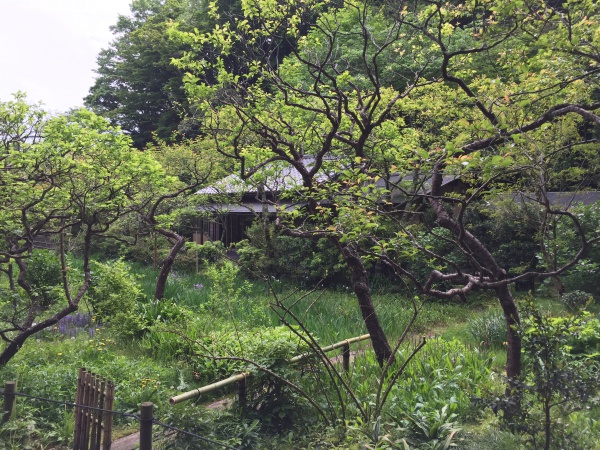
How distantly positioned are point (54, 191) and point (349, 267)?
366cm

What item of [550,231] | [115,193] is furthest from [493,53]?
[115,193]

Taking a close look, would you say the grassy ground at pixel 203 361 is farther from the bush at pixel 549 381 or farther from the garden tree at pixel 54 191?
the garden tree at pixel 54 191

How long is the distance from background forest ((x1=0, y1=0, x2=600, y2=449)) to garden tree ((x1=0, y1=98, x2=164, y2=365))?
0.03 metres

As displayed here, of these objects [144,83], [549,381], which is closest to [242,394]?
[549,381]

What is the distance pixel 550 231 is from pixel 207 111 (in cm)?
660

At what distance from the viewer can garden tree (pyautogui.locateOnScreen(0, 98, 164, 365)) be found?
5.76m

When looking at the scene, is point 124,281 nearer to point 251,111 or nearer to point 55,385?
point 55,385

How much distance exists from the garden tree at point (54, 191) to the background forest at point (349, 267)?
34 mm

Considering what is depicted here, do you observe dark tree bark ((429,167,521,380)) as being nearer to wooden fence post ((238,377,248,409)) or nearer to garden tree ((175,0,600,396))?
garden tree ((175,0,600,396))

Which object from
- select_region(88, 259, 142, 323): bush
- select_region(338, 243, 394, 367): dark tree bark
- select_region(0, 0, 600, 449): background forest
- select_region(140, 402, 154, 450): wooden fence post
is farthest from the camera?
select_region(88, 259, 142, 323): bush

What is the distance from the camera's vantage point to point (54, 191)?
6125 millimetres

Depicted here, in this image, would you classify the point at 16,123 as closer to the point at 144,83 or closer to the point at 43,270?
the point at 43,270

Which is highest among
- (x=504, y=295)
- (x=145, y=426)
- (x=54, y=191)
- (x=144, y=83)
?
(x=144, y=83)

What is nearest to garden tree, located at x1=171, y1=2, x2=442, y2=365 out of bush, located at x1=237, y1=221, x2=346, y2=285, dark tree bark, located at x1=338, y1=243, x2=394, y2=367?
dark tree bark, located at x1=338, y1=243, x2=394, y2=367
